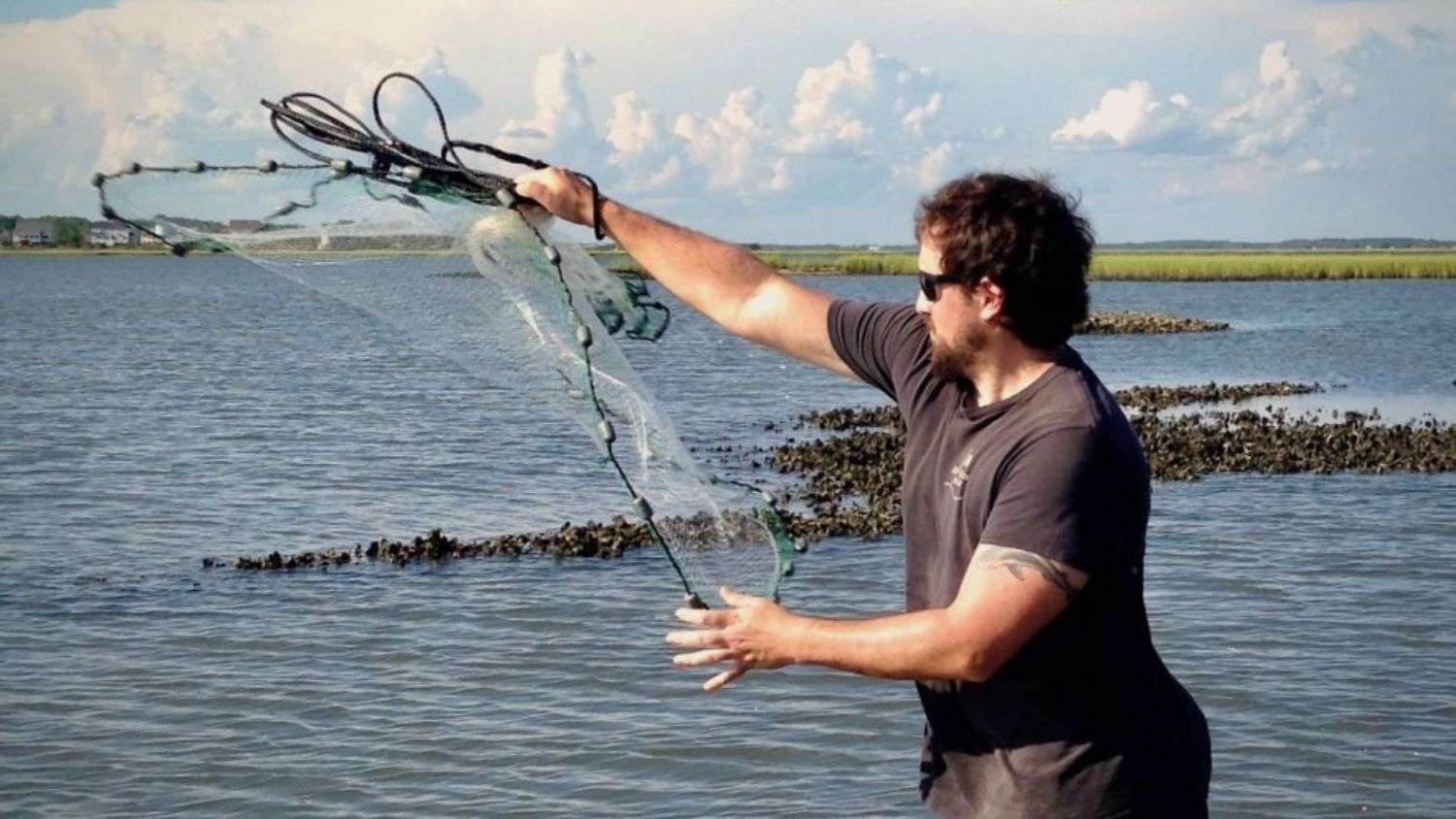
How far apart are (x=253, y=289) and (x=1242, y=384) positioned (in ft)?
346

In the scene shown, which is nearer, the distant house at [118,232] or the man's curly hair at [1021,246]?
the man's curly hair at [1021,246]

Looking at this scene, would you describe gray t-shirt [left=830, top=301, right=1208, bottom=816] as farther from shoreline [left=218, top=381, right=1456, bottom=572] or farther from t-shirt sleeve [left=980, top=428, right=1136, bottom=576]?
shoreline [left=218, top=381, right=1456, bottom=572]

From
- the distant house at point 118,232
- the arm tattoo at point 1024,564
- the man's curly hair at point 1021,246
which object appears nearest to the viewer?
the arm tattoo at point 1024,564

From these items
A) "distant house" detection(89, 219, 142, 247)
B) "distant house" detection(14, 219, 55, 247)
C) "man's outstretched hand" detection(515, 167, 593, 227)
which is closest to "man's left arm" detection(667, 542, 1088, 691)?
"man's outstretched hand" detection(515, 167, 593, 227)

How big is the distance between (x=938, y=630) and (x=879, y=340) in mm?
884

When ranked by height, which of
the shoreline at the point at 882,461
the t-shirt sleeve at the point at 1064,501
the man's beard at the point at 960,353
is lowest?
the shoreline at the point at 882,461

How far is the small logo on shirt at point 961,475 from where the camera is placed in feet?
12.2

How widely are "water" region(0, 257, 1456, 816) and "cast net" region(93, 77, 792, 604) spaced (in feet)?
16.4

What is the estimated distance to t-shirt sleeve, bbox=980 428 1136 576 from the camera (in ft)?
11.6

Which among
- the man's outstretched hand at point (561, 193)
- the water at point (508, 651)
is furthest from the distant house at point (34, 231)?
the man's outstretched hand at point (561, 193)

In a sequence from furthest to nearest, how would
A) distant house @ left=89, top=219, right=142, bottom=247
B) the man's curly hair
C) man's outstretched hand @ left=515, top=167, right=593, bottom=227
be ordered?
distant house @ left=89, top=219, right=142, bottom=247
man's outstretched hand @ left=515, top=167, right=593, bottom=227
the man's curly hair

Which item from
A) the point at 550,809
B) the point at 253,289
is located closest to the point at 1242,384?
the point at 550,809

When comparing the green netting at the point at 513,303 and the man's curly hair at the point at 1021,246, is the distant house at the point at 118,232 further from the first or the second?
the man's curly hair at the point at 1021,246

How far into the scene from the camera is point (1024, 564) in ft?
11.5
